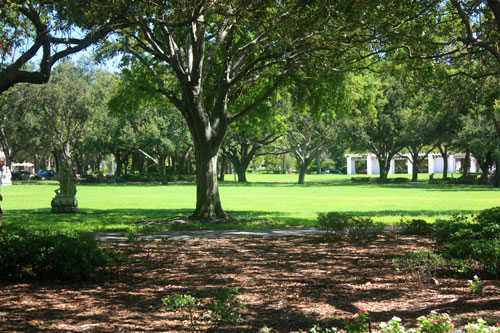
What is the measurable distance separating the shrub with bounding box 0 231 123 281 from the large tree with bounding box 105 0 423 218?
4.55m

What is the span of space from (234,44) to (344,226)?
29.6ft

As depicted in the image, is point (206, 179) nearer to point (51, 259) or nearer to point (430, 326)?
point (51, 259)

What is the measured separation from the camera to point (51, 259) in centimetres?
639

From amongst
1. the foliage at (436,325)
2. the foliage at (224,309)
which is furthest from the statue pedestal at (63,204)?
the foliage at (436,325)

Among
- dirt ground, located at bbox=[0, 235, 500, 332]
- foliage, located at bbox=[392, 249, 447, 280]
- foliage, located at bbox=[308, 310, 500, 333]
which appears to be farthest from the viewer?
foliage, located at bbox=[392, 249, 447, 280]

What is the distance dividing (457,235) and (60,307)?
6418 mm

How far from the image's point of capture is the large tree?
10.6 meters

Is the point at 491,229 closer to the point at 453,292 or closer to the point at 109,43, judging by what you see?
the point at 453,292

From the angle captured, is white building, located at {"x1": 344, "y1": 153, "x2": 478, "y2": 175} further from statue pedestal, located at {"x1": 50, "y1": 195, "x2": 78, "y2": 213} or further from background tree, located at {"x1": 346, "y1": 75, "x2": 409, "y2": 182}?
statue pedestal, located at {"x1": 50, "y1": 195, "x2": 78, "y2": 213}

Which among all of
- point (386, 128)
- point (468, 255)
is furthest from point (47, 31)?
point (386, 128)

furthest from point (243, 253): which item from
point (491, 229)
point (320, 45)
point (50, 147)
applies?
point (50, 147)

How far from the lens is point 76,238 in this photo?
680 centimetres

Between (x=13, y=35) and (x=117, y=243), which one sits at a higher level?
(x=13, y=35)

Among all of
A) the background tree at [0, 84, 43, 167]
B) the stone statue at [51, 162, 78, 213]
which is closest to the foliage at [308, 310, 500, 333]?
the stone statue at [51, 162, 78, 213]
